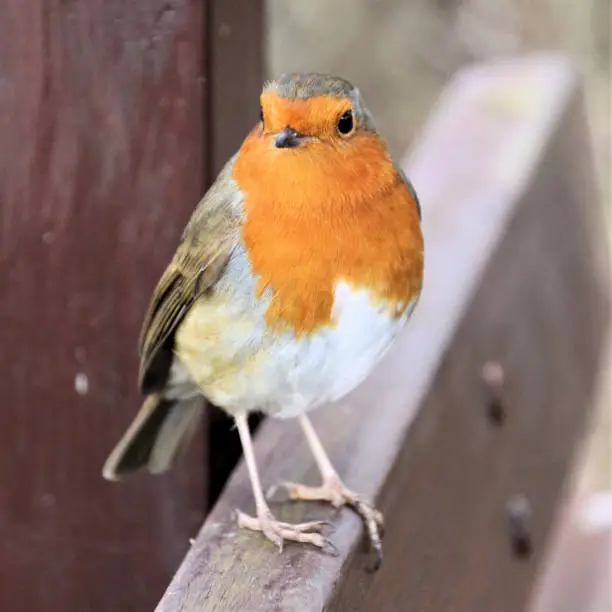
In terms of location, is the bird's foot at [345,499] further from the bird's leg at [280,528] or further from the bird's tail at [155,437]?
the bird's tail at [155,437]

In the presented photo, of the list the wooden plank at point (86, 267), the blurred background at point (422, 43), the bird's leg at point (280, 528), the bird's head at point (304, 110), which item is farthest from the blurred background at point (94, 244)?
the blurred background at point (422, 43)

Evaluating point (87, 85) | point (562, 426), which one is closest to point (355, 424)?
point (87, 85)

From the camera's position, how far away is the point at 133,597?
4.46ft

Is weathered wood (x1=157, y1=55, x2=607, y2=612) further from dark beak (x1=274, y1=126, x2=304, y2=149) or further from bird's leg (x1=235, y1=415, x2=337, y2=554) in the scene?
dark beak (x1=274, y1=126, x2=304, y2=149)

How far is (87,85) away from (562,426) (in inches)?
42.8

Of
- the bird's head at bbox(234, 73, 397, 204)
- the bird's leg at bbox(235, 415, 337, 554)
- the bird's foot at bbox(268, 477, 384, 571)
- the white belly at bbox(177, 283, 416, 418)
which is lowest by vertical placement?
the bird's foot at bbox(268, 477, 384, 571)

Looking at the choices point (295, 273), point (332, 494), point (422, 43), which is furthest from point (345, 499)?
point (422, 43)

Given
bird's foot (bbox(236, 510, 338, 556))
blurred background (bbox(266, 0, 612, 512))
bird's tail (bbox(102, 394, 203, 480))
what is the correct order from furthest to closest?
blurred background (bbox(266, 0, 612, 512)), bird's tail (bbox(102, 394, 203, 480)), bird's foot (bbox(236, 510, 338, 556))

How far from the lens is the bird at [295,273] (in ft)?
3.63

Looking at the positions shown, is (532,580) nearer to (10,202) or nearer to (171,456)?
(171,456)

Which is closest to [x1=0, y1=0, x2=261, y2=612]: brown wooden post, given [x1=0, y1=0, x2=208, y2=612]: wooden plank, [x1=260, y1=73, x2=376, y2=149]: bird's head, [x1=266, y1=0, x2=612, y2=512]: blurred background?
[x1=0, y1=0, x2=208, y2=612]: wooden plank

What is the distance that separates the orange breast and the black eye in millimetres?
14

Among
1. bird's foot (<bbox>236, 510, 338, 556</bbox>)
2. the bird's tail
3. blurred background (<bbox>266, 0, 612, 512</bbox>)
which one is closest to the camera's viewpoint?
bird's foot (<bbox>236, 510, 338, 556</bbox>)

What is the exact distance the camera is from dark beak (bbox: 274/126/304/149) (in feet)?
3.54
